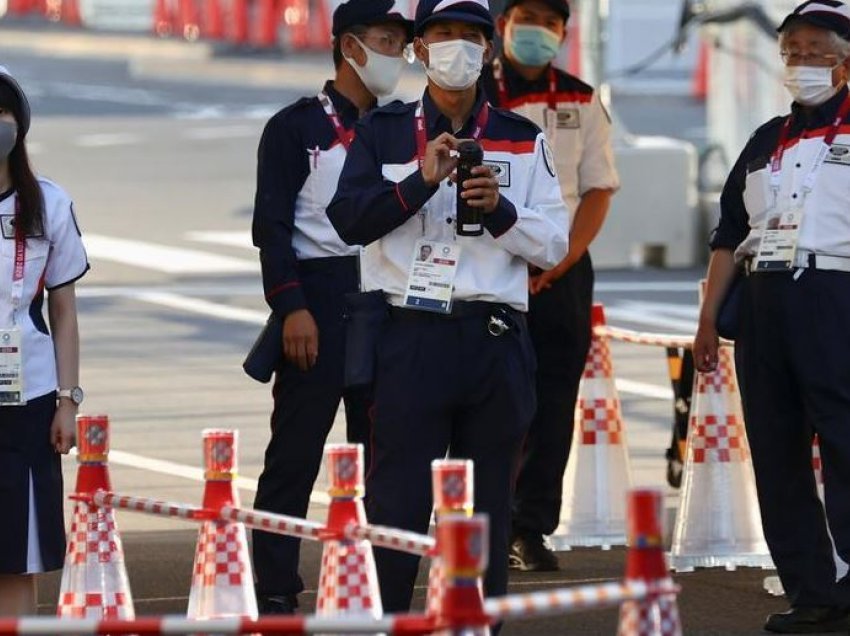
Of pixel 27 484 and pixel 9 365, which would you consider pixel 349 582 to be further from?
pixel 9 365

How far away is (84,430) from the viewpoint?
7570 millimetres

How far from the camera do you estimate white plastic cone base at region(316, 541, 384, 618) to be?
6.84 m

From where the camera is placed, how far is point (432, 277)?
7.34 m

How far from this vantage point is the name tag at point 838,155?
27.7 feet

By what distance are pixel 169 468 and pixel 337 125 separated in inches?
182

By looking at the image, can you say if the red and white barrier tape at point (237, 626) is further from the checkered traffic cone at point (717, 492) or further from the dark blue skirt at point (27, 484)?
the checkered traffic cone at point (717, 492)

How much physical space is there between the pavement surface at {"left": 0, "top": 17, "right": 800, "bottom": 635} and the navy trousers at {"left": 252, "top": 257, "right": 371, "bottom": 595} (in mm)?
459

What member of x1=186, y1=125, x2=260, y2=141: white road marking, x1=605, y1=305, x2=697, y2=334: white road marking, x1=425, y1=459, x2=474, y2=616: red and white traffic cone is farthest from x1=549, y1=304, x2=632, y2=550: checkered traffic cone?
x1=186, y1=125, x2=260, y2=141: white road marking

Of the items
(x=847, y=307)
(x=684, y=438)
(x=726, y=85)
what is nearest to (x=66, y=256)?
(x=847, y=307)

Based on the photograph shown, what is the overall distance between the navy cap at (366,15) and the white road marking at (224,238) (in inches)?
604

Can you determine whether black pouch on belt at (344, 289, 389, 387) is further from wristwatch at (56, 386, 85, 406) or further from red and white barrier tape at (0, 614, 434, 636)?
red and white barrier tape at (0, 614, 434, 636)

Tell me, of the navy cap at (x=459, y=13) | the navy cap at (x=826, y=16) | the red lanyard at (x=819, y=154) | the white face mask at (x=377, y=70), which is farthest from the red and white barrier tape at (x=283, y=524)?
the navy cap at (x=826, y=16)

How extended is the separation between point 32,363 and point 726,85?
15.9m

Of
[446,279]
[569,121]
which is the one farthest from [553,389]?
[446,279]
